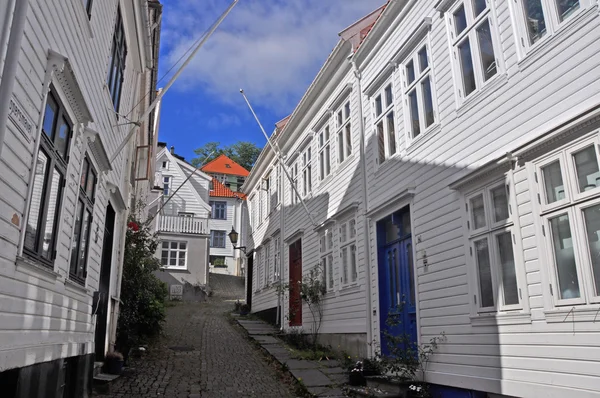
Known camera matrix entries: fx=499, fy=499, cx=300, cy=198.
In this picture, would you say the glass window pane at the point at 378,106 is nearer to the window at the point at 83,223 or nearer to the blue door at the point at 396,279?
the blue door at the point at 396,279

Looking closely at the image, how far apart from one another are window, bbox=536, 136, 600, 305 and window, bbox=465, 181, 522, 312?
584 mm

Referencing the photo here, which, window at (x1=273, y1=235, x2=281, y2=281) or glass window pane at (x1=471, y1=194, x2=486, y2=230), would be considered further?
window at (x1=273, y1=235, x2=281, y2=281)

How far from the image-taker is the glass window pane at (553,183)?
5395mm

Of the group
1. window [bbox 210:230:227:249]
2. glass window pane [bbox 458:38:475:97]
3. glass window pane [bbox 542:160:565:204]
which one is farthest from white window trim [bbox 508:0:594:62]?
window [bbox 210:230:227:249]

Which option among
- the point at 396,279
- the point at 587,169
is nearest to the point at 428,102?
the point at 396,279

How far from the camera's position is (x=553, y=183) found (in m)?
5.48

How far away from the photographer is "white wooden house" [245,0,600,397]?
515cm

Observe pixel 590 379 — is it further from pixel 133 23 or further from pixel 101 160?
pixel 133 23

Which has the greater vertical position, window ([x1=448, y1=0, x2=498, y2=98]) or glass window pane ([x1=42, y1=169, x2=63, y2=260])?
window ([x1=448, y1=0, x2=498, y2=98])

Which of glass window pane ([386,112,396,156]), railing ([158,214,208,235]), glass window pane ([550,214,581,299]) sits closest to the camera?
glass window pane ([550,214,581,299])

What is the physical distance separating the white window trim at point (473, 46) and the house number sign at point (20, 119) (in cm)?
553

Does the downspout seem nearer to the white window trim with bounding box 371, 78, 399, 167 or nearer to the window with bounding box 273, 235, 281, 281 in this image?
the white window trim with bounding box 371, 78, 399, 167

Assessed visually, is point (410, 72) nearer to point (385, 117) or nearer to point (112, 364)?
point (385, 117)

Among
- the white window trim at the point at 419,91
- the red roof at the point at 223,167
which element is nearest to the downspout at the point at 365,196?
the white window trim at the point at 419,91
